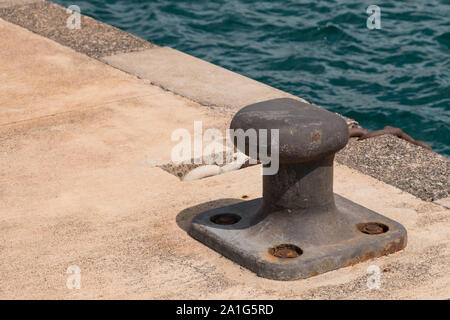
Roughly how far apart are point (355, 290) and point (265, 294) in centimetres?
35

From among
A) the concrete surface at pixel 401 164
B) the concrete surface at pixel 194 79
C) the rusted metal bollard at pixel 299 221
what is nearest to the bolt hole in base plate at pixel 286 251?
the rusted metal bollard at pixel 299 221

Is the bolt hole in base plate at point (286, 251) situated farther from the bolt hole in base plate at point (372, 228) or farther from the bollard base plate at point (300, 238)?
the bolt hole in base plate at point (372, 228)

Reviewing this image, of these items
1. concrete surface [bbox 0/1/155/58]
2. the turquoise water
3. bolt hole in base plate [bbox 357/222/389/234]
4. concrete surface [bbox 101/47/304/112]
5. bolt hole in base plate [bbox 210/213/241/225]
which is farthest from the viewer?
the turquoise water

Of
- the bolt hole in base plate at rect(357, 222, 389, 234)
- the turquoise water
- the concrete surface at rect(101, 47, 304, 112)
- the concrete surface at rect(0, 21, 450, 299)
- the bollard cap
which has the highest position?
the bollard cap

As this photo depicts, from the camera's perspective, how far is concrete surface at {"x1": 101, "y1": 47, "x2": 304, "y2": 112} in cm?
554

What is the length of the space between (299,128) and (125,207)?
43.3 inches

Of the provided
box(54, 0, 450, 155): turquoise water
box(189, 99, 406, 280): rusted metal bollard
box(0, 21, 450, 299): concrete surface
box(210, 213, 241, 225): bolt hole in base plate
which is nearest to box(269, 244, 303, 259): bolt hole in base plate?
box(189, 99, 406, 280): rusted metal bollard

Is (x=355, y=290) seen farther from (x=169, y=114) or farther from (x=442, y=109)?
(x=442, y=109)

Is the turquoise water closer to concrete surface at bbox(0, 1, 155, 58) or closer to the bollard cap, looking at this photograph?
concrete surface at bbox(0, 1, 155, 58)

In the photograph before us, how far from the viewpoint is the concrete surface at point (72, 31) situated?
262 inches

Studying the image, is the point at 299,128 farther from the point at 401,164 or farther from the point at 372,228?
the point at 401,164

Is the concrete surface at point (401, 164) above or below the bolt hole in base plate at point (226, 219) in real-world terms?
below

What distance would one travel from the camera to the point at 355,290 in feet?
10.9

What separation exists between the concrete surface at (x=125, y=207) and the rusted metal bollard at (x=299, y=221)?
2.4 inches
